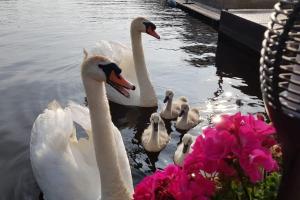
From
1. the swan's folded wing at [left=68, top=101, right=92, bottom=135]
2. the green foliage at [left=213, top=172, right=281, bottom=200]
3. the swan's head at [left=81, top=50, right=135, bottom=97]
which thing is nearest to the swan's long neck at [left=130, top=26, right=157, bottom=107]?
the swan's folded wing at [left=68, top=101, right=92, bottom=135]

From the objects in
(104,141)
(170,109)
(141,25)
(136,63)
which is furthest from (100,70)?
(141,25)

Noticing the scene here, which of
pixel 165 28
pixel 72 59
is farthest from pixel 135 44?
pixel 165 28

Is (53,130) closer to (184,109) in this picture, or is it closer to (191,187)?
(184,109)

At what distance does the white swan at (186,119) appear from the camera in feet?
23.0

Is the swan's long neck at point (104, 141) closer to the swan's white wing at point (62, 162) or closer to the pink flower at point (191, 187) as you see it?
the swan's white wing at point (62, 162)

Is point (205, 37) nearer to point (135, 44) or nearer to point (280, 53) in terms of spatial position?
point (135, 44)

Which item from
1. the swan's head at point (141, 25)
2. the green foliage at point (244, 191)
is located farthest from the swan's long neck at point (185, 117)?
the green foliage at point (244, 191)

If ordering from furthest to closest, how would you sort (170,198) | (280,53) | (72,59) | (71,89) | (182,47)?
(182,47) → (72,59) → (71,89) → (170,198) → (280,53)

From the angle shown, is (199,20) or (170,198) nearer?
(170,198)

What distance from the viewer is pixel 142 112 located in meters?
7.93

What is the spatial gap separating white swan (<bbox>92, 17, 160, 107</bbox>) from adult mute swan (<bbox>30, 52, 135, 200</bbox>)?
2510 mm

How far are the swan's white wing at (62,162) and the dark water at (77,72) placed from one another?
749 millimetres

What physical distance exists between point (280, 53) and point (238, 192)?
0.67 m

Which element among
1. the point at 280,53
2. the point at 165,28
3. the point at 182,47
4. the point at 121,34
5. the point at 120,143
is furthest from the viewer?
the point at 165,28
